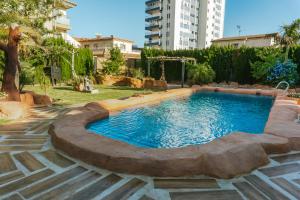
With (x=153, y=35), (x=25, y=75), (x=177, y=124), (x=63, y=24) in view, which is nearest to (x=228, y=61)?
(x=177, y=124)

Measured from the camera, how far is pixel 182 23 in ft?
214

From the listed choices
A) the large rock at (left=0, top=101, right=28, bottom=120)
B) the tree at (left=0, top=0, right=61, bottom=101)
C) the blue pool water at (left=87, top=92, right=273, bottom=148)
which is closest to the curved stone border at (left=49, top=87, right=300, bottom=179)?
the blue pool water at (left=87, top=92, right=273, bottom=148)

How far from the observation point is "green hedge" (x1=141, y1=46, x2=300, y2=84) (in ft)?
61.7

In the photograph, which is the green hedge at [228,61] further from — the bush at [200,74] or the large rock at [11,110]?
the large rock at [11,110]

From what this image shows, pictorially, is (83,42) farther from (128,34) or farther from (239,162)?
(128,34)

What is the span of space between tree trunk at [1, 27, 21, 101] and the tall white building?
192 ft

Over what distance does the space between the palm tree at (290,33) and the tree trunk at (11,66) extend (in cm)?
1816

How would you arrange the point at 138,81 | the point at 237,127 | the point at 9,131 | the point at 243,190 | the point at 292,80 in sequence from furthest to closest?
the point at 138,81 < the point at 292,80 < the point at 237,127 < the point at 9,131 < the point at 243,190

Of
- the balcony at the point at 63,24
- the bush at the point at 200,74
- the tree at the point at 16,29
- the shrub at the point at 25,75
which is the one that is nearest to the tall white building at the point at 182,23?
the balcony at the point at 63,24

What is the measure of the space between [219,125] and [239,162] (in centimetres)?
433

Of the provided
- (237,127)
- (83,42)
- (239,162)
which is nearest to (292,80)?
(237,127)

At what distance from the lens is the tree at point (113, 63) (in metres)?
20.2

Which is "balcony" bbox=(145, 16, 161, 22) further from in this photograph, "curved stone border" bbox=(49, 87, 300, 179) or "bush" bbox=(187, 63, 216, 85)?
"curved stone border" bbox=(49, 87, 300, 179)

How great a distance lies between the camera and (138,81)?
57.4ft
